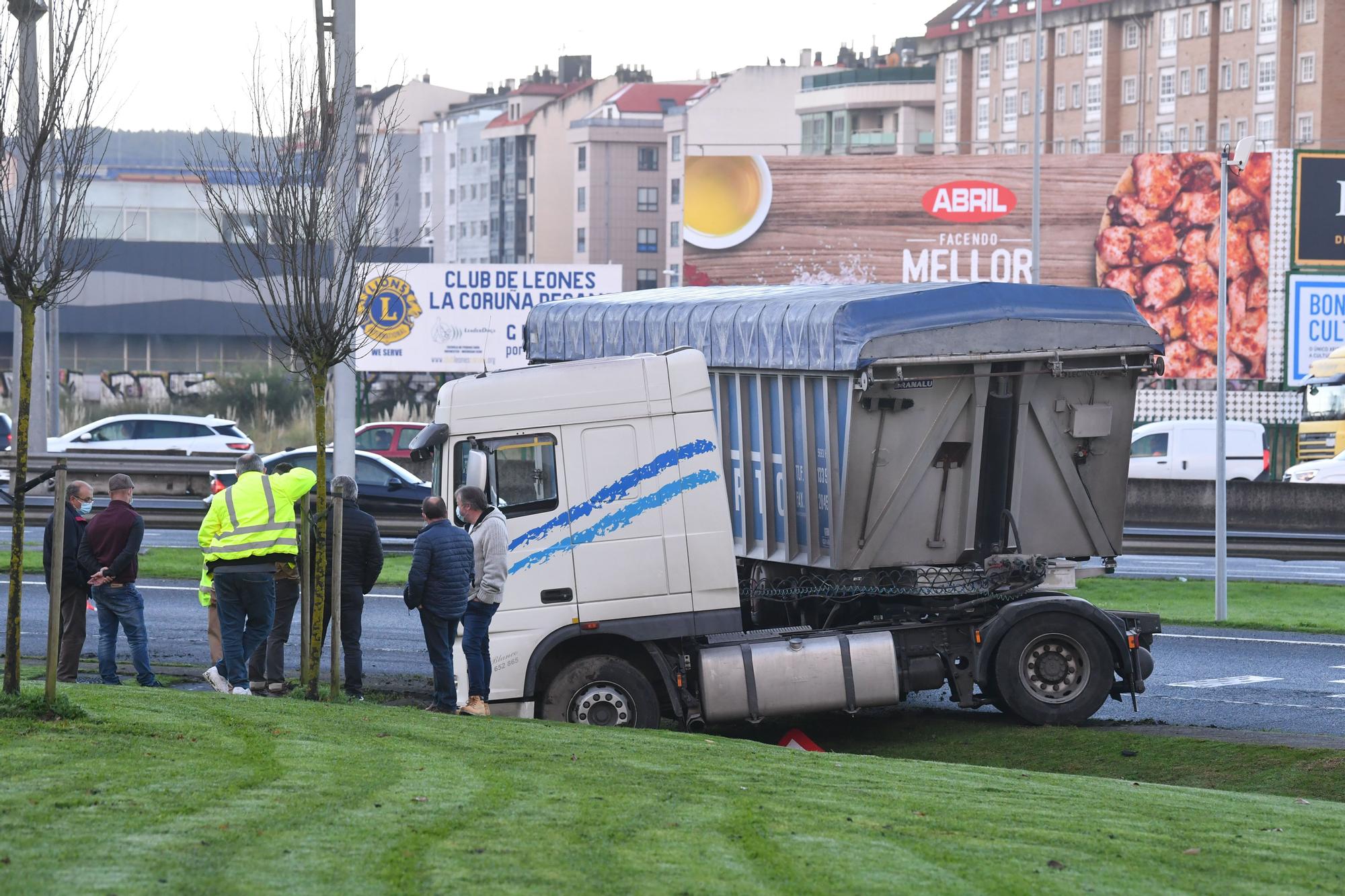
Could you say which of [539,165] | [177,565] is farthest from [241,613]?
[539,165]

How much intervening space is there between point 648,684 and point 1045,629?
9.53 ft

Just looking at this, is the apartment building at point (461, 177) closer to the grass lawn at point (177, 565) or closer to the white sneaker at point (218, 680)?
the grass lawn at point (177, 565)

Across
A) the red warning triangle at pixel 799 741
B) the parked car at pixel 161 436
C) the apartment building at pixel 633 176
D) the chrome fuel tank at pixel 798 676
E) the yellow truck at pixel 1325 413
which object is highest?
the apartment building at pixel 633 176

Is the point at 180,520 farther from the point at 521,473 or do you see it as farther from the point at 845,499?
the point at 845,499

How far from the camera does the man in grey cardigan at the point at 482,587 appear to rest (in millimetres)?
10906

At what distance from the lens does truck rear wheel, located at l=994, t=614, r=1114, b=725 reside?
1187 cm

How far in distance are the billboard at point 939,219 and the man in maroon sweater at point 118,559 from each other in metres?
38.4

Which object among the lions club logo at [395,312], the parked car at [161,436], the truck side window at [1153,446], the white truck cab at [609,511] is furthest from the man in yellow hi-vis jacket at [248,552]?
the lions club logo at [395,312]

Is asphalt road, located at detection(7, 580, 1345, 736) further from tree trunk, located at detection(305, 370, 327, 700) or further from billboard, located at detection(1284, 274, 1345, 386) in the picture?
billboard, located at detection(1284, 274, 1345, 386)

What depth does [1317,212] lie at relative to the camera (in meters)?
48.7

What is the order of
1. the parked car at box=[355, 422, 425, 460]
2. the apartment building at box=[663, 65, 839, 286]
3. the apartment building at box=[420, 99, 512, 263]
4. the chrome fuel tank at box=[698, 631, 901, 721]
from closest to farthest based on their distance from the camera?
1. the chrome fuel tank at box=[698, 631, 901, 721]
2. the parked car at box=[355, 422, 425, 460]
3. the apartment building at box=[663, 65, 839, 286]
4. the apartment building at box=[420, 99, 512, 263]

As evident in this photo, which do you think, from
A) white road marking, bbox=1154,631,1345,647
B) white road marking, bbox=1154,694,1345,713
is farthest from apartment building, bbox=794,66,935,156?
white road marking, bbox=1154,694,1345,713

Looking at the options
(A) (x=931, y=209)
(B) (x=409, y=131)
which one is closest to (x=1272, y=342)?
(A) (x=931, y=209)

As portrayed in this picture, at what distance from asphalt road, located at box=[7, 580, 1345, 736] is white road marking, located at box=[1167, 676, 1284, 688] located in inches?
0.6
